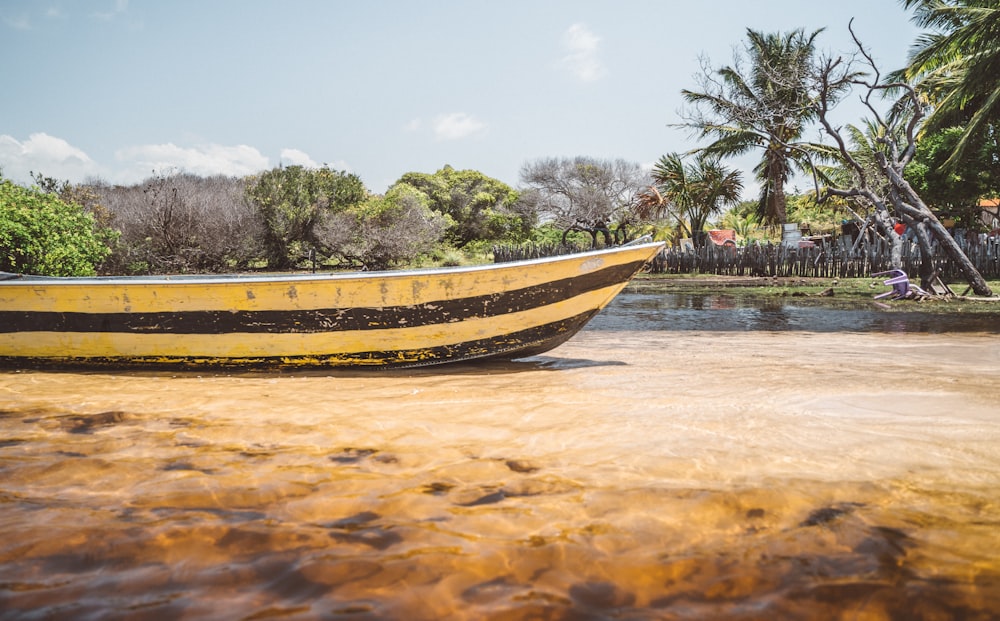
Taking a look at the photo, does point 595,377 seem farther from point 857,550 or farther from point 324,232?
point 324,232

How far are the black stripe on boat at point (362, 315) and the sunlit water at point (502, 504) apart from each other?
732mm

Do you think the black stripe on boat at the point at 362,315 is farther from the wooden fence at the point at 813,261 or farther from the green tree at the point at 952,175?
the green tree at the point at 952,175

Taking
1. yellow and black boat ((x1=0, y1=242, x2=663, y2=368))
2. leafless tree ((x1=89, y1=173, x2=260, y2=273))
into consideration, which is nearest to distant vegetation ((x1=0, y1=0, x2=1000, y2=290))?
leafless tree ((x1=89, y1=173, x2=260, y2=273))

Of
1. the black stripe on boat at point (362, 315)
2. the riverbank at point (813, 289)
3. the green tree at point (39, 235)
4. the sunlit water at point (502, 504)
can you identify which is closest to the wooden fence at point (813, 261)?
the riverbank at point (813, 289)

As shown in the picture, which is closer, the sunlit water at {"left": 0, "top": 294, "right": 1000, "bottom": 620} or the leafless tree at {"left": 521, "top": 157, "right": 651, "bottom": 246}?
the sunlit water at {"left": 0, "top": 294, "right": 1000, "bottom": 620}

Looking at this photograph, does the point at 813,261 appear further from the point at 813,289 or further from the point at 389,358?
the point at 389,358

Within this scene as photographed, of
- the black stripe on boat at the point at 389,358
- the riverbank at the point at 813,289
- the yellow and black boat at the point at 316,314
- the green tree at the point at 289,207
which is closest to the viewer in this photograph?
the yellow and black boat at the point at 316,314

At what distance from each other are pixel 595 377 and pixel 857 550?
251cm

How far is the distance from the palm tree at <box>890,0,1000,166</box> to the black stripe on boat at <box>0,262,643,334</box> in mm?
13706

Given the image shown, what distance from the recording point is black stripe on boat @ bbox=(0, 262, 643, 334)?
400cm

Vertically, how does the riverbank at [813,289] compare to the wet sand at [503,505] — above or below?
above

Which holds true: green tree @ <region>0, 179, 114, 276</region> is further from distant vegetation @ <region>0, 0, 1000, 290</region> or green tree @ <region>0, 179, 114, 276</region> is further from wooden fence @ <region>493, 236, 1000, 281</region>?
wooden fence @ <region>493, 236, 1000, 281</region>

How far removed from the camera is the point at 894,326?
24.4ft

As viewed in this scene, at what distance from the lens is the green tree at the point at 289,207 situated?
21.8 m
